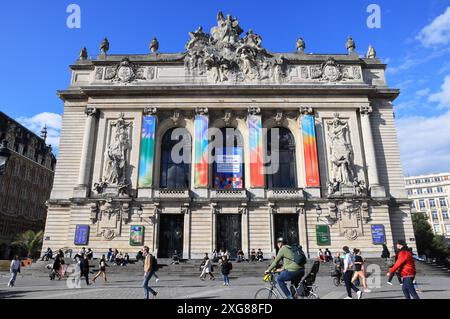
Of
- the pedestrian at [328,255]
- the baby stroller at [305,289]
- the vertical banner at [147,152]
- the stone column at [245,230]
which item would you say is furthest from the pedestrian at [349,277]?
the vertical banner at [147,152]

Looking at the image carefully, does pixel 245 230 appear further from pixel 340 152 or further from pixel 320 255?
pixel 340 152

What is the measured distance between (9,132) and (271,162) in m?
47.0

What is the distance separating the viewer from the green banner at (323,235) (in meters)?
27.9

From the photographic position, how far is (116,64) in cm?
3334

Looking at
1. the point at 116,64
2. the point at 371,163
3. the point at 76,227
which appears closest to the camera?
the point at 76,227

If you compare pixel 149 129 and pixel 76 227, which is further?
pixel 149 129

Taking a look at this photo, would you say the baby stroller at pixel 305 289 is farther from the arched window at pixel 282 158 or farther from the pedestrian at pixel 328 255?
the arched window at pixel 282 158

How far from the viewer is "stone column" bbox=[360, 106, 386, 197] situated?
1140 inches

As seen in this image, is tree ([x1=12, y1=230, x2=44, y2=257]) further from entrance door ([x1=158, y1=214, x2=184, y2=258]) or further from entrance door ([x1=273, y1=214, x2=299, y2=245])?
entrance door ([x1=273, y1=214, x2=299, y2=245])

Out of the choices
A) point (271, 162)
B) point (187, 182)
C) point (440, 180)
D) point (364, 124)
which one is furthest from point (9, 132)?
point (440, 180)

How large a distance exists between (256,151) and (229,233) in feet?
25.6

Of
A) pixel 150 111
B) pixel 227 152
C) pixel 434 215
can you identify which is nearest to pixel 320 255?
pixel 227 152

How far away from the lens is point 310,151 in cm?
3014

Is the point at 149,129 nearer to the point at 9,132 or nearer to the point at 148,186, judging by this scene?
the point at 148,186
